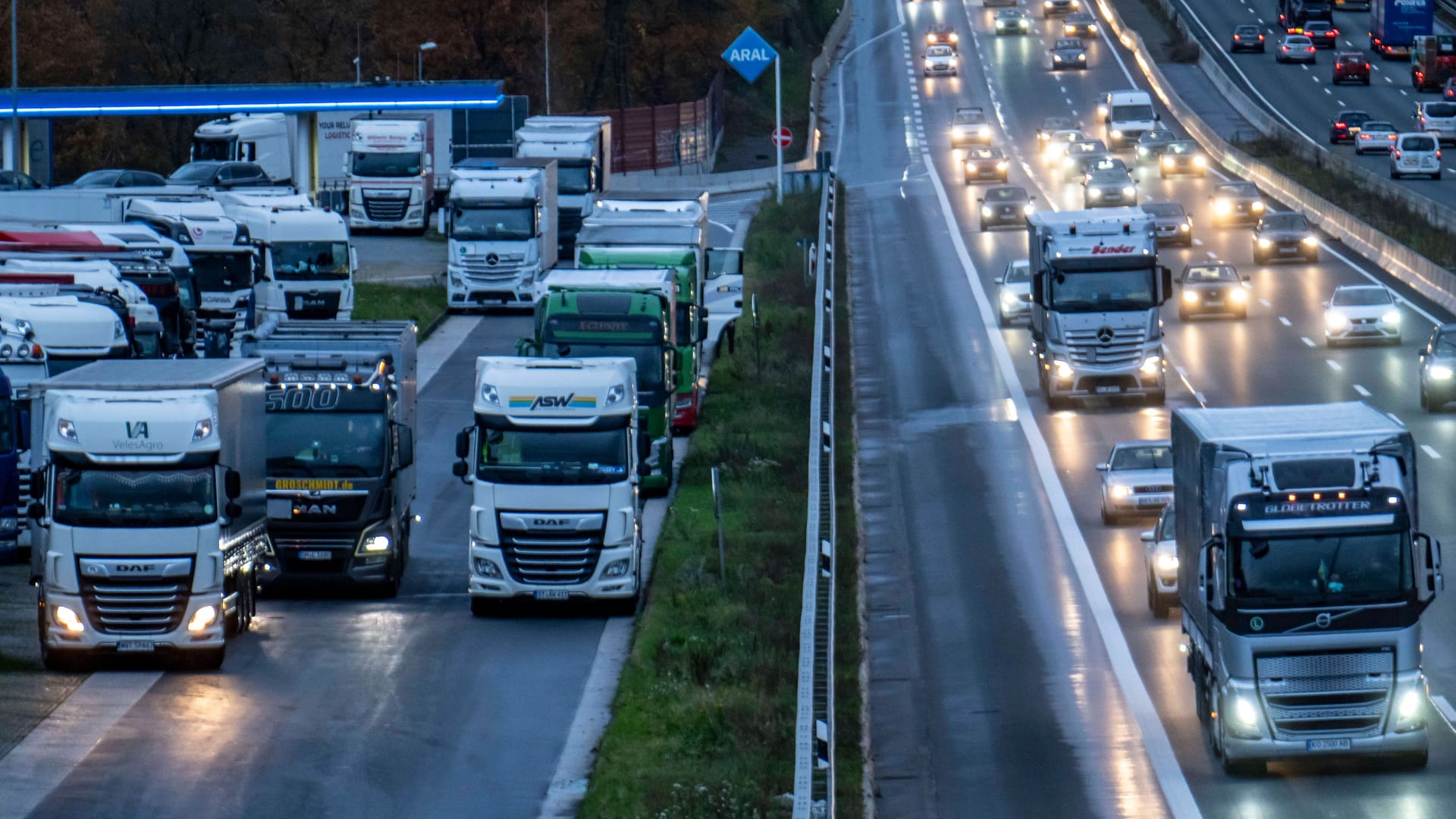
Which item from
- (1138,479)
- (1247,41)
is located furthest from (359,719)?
(1247,41)

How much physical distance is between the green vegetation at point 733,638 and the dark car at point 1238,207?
23.6m

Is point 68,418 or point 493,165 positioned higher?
point 493,165

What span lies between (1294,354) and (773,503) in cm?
1626

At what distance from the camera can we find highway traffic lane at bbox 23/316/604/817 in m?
18.7

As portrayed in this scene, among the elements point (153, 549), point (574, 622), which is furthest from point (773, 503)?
point (153, 549)

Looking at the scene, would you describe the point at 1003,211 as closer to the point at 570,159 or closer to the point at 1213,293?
the point at 570,159

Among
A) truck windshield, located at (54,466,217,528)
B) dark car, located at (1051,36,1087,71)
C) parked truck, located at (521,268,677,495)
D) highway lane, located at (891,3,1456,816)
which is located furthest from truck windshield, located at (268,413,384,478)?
dark car, located at (1051,36,1087,71)

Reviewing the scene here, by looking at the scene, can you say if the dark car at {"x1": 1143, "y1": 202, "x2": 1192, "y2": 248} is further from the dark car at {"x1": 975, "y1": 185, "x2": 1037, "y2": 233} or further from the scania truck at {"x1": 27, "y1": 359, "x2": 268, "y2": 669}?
the scania truck at {"x1": 27, "y1": 359, "x2": 268, "y2": 669}

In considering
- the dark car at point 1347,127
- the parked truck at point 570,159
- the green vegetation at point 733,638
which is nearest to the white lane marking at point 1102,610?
the green vegetation at point 733,638

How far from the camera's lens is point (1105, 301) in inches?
1510

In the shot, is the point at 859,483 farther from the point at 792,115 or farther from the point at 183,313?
Result: the point at 792,115

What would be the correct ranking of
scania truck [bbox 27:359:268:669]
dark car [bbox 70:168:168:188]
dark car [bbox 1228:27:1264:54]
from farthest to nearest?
1. dark car [bbox 1228:27:1264:54]
2. dark car [bbox 70:168:168:188]
3. scania truck [bbox 27:359:268:669]

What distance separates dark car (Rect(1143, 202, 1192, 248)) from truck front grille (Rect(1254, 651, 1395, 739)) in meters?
40.9

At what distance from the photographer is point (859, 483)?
1351 inches
